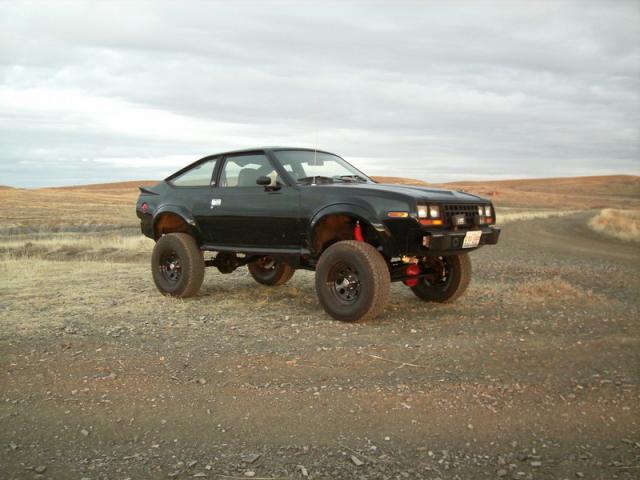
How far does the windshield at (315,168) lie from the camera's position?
281 inches

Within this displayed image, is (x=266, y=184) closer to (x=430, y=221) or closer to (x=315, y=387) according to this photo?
(x=430, y=221)

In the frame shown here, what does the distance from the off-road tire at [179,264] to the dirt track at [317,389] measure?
0.76 ft

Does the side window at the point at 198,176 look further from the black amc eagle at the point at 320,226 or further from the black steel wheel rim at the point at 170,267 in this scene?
the black steel wheel rim at the point at 170,267

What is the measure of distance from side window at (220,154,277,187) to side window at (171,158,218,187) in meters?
0.24

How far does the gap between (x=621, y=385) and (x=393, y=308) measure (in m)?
3.15

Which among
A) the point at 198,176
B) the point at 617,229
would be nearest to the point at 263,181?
the point at 198,176

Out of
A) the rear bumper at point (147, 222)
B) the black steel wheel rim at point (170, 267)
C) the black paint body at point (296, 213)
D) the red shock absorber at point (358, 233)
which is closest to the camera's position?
the black paint body at point (296, 213)

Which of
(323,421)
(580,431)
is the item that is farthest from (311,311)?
(580,431)

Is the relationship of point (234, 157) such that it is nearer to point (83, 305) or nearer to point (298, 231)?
point (298, 231)

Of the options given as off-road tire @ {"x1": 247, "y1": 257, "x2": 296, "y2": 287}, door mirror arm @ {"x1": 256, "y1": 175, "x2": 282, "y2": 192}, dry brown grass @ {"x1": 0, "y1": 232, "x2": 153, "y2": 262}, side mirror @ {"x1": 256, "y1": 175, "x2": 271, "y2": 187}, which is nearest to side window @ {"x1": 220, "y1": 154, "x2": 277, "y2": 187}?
door mirror arm @ {"x1": 256, "y1": 175, "x2": 282, "y2": 192}

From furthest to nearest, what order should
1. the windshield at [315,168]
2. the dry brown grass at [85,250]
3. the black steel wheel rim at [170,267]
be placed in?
1. the dry brown grass at [85,250]
2. the black steel wheel rim at [170,267]
3. the windshield at [315,168]

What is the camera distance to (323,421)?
391 centimetres

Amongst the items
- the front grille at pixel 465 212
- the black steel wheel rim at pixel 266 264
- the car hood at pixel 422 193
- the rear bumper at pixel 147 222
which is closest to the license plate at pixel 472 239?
the front grille at pixel 465 212

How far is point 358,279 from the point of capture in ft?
20.8
